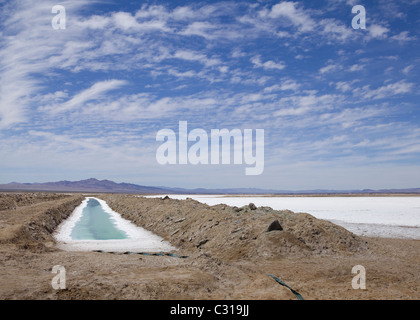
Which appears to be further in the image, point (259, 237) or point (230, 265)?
point (259, 237)

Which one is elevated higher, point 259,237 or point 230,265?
point 259,237

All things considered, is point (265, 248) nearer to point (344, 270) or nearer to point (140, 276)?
point (344, 270)

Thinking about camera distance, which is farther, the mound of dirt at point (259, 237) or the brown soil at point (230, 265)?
the mound of dirt at point (259, 237)

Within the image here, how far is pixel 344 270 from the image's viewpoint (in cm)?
1007

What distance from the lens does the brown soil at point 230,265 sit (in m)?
7.68

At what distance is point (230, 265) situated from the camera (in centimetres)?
1020

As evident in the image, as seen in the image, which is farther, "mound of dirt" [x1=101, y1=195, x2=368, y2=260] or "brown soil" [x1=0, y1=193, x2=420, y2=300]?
"mound of dirt" [x1=101, y1=195, x2=368, y2=260]

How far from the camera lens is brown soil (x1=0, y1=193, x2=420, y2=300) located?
7.68 m
